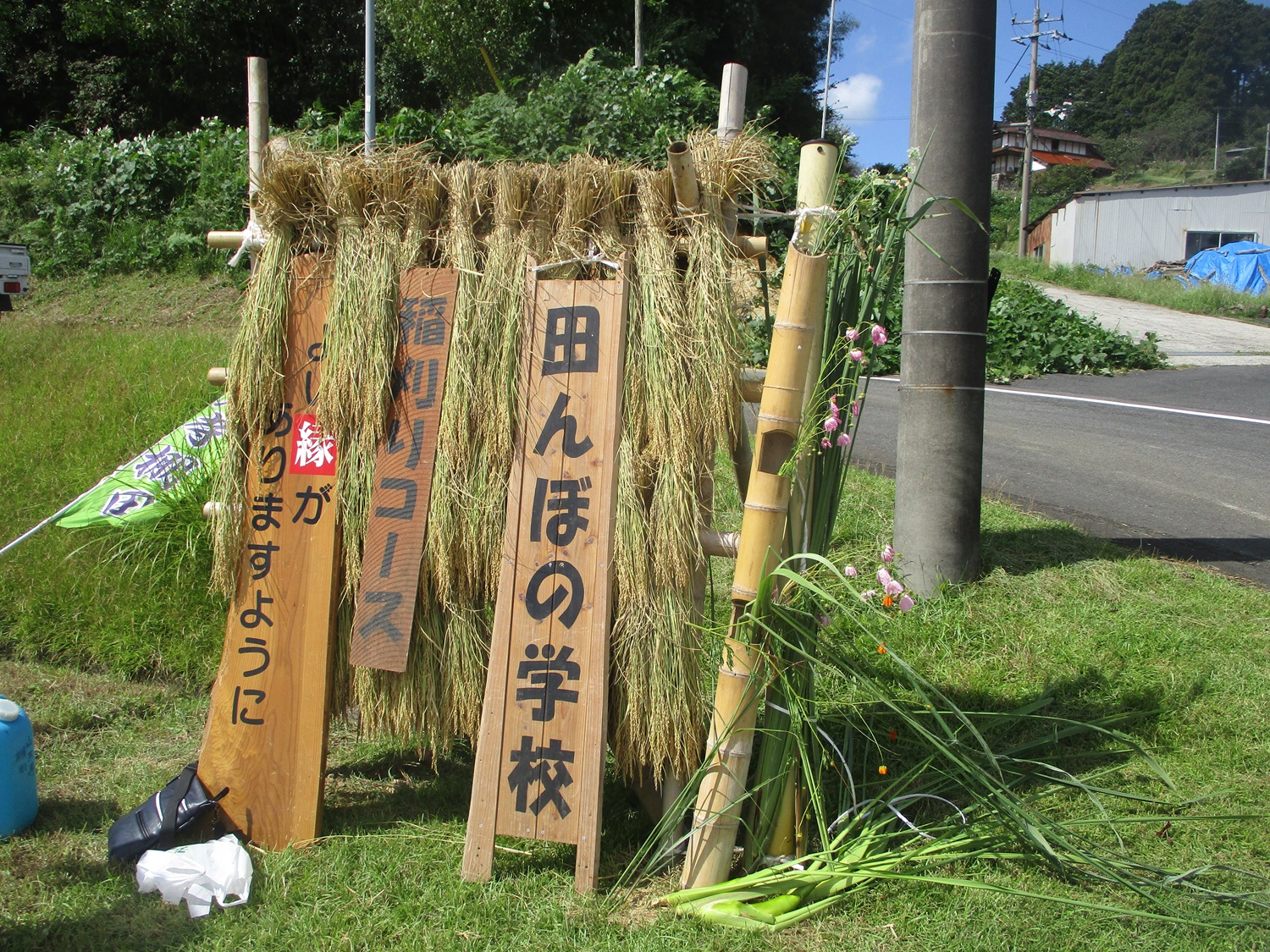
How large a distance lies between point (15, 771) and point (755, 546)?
255 cm

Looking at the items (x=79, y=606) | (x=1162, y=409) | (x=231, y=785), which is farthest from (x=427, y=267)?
(x=1162, y=409)

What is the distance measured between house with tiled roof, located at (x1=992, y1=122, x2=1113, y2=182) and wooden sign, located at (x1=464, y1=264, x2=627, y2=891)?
193 ft

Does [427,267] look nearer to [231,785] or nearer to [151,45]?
[231,785]

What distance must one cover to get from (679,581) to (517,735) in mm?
673

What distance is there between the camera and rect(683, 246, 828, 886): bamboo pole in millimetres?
2596

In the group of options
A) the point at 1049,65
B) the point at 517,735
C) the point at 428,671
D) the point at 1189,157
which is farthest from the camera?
the point at 1049,65

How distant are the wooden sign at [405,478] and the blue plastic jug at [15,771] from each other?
3.83 feet

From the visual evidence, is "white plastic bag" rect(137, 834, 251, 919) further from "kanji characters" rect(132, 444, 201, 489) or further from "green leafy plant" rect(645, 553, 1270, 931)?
"kanji characters" rect(132, 444, 201, 489)

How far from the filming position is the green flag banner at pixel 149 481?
4.46 m

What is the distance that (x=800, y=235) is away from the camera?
260cm

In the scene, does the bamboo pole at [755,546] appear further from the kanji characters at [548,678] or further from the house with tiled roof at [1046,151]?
the house with tiled roof at [1046,151]

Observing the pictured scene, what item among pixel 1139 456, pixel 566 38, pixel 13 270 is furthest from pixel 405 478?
pixel 566 38

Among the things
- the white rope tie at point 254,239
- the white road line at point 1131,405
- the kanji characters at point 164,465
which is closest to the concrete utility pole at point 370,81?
the kanji characters at point 164,465

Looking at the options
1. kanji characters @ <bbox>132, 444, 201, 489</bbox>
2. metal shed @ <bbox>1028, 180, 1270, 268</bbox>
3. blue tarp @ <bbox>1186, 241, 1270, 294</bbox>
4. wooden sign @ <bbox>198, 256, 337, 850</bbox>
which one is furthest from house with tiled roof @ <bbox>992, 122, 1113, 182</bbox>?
wooden sign @ <bbox>198, 256, 337, 850</bbox>
